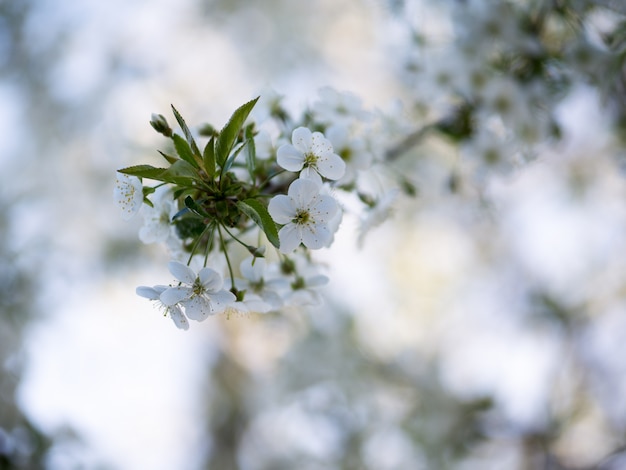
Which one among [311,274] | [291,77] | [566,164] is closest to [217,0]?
[291,77]

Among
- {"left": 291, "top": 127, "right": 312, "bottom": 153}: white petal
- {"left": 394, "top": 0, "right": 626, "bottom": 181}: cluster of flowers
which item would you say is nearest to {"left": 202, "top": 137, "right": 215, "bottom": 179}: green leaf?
{"left": 291, "top": 127, "right": 312, "bottom": 153}: white petal

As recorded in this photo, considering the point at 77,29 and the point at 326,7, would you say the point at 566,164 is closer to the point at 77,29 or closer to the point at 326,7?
the point at 326,7

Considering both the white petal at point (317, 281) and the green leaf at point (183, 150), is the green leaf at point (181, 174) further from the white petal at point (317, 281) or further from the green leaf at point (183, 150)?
the white petal at point (317, 281)

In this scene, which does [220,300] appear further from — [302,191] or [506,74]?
[506,74]

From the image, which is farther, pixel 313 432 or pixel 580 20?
pixel 313 432

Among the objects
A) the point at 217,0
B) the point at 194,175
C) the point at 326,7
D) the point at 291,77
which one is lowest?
the point at 194,175

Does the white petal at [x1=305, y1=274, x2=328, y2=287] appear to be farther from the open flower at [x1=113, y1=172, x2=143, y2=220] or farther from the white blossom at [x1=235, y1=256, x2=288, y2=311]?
the open flower at [x1=113, y1=172, x2=143, y2=220]
